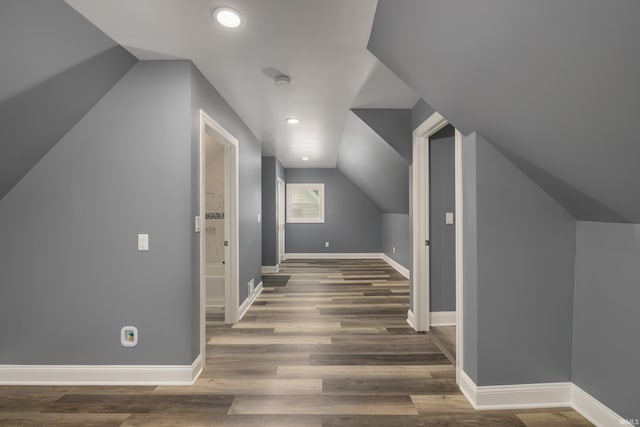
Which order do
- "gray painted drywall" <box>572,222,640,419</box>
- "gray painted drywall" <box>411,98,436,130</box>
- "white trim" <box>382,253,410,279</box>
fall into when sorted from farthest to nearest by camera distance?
"white trim" <box>382,253,410,279</box>, "gray painted drywall" <box>411,98,436,130</box>, "gray painted drywall" <box>572,222,640,419</box>

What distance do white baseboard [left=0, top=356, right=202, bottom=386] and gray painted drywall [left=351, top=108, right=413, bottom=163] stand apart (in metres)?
2.83

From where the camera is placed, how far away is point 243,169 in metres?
3.78

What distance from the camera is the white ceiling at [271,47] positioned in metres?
1.67

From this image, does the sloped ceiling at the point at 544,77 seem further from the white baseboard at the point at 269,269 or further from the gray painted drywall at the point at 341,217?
the gray painted drywall at the point at 341,217

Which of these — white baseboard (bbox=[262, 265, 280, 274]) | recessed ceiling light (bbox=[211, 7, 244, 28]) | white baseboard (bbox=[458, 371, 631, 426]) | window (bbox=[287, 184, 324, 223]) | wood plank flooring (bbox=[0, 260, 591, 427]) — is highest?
recessed ceiling light (bbox=[211, 7, 244, 28])

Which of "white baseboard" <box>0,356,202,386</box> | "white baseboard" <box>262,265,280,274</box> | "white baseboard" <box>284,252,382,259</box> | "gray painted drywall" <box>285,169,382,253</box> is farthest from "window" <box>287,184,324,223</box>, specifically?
"white baseboard" <box>0,356,202,386</box>

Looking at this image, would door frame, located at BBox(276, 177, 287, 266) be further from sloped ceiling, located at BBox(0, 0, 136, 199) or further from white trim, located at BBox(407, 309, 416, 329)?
sloped ceiling, located at BBox(0, 0, 136, 199)

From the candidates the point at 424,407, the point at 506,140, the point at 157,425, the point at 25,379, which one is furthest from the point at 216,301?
the point at 506,140

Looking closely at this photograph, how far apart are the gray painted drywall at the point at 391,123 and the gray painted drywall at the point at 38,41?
2399 mm

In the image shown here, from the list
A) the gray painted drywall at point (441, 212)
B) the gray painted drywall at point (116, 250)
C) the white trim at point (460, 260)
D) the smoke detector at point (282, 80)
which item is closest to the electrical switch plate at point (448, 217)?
the gray painted drywall at point (441, 212)

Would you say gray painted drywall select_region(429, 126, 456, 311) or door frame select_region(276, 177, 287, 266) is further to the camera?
door frame select_region(276, 177, 287, 266)

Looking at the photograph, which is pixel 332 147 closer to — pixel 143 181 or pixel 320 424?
pixel 143 181

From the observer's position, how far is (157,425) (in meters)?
1.81

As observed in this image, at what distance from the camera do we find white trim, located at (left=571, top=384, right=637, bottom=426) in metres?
1.68
